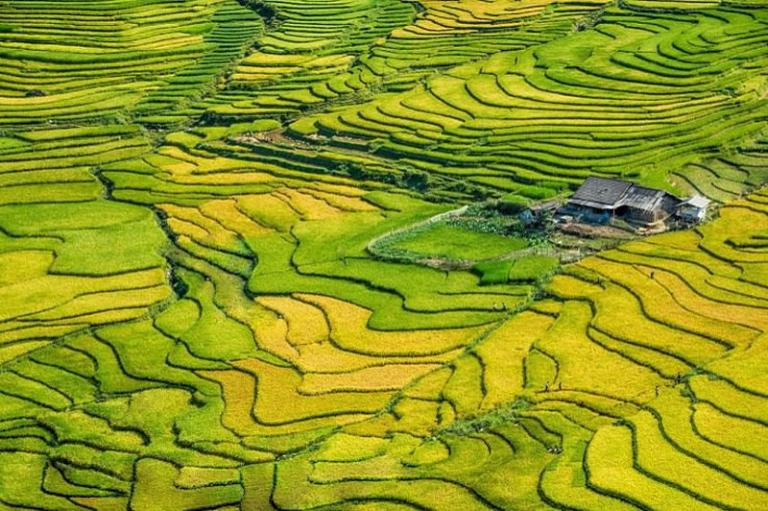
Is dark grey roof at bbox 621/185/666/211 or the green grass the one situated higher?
dark grey roof at bbox 621/185/666/211

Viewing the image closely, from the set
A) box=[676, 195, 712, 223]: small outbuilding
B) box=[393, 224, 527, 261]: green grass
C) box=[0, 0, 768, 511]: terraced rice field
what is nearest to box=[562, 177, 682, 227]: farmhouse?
box=[676, 195, 712, 223]: small outbuilding

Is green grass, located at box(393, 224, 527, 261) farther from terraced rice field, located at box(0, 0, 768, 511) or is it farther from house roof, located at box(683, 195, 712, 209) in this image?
house roof, located at box(683, 195, 712, 209)

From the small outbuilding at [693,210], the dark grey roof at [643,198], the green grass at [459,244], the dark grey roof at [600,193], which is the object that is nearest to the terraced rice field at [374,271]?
the green grass at [459,244]

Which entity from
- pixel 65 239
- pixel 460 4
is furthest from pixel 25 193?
pixel 460 4

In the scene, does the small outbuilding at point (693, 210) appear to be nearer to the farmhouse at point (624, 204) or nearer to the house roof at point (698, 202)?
the house roof at point (698, 202)

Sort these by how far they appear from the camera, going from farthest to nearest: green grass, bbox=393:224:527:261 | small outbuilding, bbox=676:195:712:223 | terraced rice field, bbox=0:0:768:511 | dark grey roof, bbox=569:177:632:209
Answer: dark grey roof, bbox=569:177:632:209 < green grass, bbox=393:224:527:261 < small outbuilding, bbox=676:195:712:223 < terraced rice field, bbox=0:0:768:511

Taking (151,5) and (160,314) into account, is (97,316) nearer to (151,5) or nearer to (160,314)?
(160,314)

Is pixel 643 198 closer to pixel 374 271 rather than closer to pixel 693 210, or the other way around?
pixel 693 210

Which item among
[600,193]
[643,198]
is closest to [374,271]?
[600,193]
